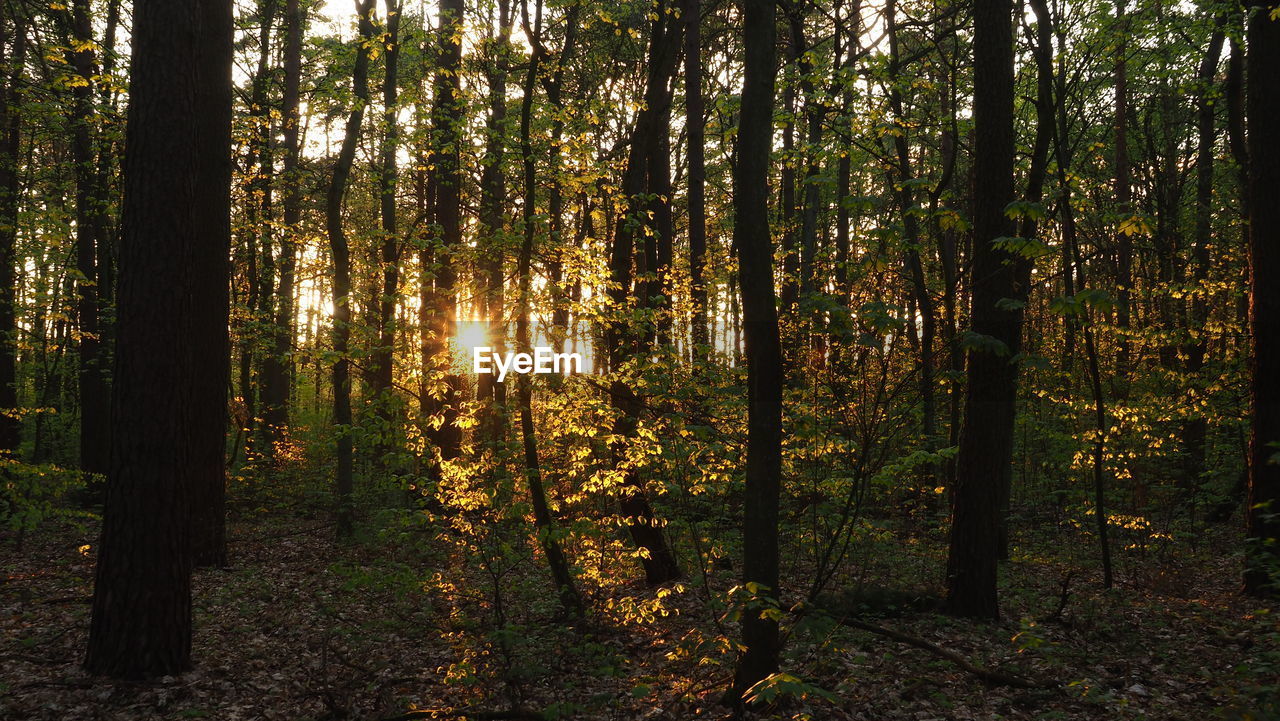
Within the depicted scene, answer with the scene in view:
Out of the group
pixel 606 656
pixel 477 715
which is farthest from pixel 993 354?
pixel 477 715

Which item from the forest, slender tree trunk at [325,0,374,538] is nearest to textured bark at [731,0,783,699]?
the forest

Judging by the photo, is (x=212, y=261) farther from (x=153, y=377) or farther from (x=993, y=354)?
(x=993, y=354)

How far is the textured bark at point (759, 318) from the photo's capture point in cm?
496

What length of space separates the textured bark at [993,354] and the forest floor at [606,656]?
2.03 feet

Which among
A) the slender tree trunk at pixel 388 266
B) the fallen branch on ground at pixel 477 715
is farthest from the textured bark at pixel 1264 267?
the slender tree trunk at pixel 388 266

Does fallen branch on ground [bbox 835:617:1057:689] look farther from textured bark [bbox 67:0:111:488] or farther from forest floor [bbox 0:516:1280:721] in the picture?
textured bark [bbox 67:0:111:488]

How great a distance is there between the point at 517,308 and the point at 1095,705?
6.27m

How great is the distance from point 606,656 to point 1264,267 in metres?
8.27

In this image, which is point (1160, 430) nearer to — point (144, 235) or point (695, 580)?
point (695, 580)

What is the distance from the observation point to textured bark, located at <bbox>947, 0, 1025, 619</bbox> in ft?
23.4

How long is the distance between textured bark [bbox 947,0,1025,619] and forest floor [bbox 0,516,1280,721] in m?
0.62

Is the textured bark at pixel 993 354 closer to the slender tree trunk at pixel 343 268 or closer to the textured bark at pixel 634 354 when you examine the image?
the textured bark at pixel 634 354

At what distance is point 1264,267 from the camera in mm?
7488

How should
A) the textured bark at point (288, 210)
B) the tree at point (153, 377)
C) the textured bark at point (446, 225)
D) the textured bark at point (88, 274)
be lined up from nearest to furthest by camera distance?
the tree at point (153, 377), the textured bark at point (446, 225), the textured bark at point (88, 274), the textured bark at point (288, 210)
